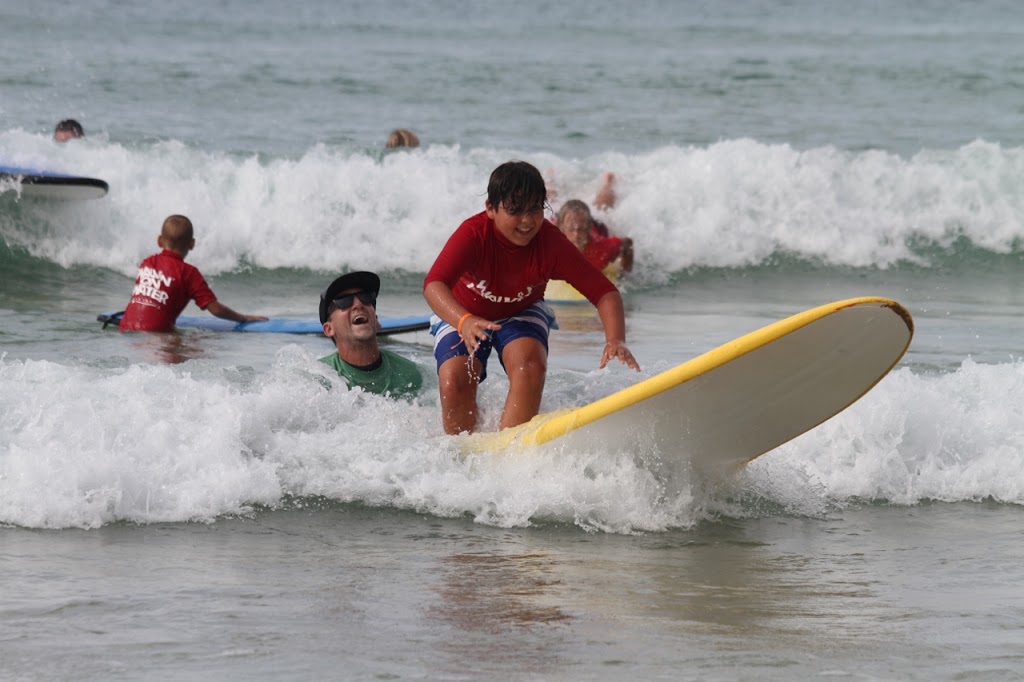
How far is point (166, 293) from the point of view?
912 centimetres

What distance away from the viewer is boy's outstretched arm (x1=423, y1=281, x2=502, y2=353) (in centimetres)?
508

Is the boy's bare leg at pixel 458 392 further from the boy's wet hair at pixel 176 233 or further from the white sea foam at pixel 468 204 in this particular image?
the white sea foam at pixel 468 204

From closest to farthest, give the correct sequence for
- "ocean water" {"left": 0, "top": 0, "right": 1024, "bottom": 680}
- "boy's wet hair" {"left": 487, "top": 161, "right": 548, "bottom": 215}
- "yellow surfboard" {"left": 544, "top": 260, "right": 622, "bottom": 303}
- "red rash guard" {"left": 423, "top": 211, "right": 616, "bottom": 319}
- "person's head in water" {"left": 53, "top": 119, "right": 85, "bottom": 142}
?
"ocean water" {"left": 0, "top": 0, "right": 1024, "bottom": 680} → "boy's wet hair" {"left": 487, "top": 161, "right": 548, "bottom": 215} → "red rash guard" {"left": 423, "top": 211, "right": 616, "bottom": 319} → "yellow surfboard" {"left": 544, "top": 260, "right": 622, "bottom": 303} → "person's head in water" {"left": 53, "top": 119, "right": 85, "bottom": 142}

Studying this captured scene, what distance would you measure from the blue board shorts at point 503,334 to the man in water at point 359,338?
383 millimetres

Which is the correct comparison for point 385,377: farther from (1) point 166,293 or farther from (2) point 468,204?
(2) point 468,204

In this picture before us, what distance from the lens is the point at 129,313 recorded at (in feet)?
30.2

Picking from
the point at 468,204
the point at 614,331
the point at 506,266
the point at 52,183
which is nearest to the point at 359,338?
the point at 506,266

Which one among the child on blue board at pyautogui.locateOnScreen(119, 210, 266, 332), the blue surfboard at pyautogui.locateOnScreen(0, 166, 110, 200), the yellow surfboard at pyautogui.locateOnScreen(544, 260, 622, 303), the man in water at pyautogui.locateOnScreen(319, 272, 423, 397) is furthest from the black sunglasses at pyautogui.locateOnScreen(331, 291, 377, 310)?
the blue surfboard at pyautogui.locateOnScreen(0, 166, 110, 200)

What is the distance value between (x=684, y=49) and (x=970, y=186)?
11329mm

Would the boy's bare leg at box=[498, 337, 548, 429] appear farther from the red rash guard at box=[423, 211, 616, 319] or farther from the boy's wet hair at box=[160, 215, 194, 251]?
the boy's wet hair at box=[160, 215, 194, 251]

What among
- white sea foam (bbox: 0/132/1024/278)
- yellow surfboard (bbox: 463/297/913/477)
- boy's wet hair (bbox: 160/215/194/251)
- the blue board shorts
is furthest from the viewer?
white sea foam (bbox: 0/132/1024/278)

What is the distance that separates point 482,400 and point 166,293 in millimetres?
3522

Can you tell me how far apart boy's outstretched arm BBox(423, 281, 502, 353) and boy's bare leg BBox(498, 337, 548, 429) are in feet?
0.63

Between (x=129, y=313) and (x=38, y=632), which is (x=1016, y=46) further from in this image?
(x=38, y=632)
